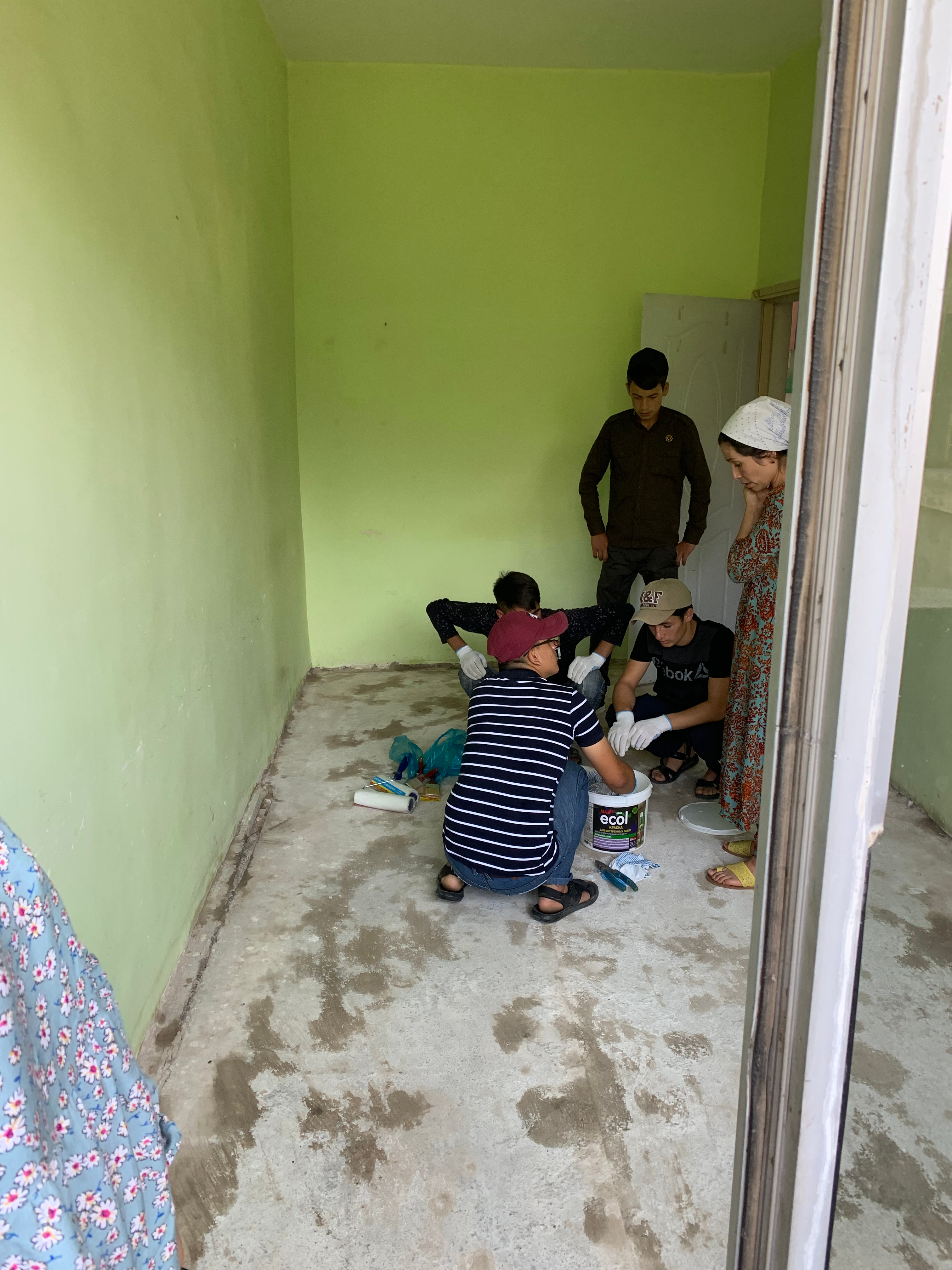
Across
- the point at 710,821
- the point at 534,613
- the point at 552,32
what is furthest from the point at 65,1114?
the point at 552,32

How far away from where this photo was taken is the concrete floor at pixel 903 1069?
830mm

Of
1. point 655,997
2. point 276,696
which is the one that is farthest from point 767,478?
point 276,696

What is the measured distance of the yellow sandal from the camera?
252 cm

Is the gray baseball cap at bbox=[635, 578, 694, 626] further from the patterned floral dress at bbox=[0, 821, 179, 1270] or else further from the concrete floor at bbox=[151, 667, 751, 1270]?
the patterned floral dress at bbox=[0, 821, 179, 1270]

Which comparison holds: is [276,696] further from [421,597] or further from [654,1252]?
[654,1252]

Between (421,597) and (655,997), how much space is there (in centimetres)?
289

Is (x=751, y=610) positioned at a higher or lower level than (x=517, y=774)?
higher

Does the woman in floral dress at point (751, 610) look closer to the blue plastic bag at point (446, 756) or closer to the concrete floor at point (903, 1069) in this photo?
the blue plastic bag at point (446, 756)

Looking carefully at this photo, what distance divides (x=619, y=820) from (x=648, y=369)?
2.02m

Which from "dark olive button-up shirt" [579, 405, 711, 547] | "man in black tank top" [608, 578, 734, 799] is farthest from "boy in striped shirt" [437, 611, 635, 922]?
"dark olive button-up shirt" [579, 405, 711, 547]

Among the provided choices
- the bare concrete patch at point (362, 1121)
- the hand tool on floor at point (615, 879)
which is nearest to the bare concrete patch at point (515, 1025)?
the bare concrete patch at point (362, 1121)

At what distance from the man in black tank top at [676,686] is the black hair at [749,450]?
61cm

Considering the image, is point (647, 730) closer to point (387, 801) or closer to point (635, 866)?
point (635, 866)

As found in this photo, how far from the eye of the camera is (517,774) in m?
2.31
